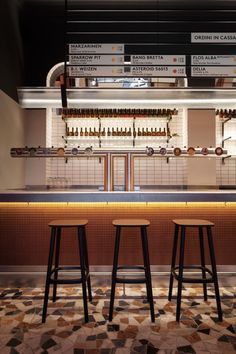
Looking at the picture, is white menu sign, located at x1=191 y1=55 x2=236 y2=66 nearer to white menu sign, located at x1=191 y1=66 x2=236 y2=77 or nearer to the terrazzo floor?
white menu sign, located at x1=191 y1=66 x2=236 y2=77

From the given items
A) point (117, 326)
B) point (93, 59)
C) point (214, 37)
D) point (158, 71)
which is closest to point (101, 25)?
point (93, 59)

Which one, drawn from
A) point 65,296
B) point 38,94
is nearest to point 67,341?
point 65,296

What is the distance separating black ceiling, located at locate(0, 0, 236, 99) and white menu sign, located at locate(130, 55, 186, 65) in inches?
26.4

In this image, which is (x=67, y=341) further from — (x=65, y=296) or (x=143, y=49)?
(x=143, y=49)

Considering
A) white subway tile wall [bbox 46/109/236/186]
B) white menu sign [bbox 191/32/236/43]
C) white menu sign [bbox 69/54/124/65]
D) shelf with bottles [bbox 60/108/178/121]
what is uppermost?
white menu sign [bbox 191/32/236/43]

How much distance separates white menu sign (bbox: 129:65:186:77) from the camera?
3688 mm

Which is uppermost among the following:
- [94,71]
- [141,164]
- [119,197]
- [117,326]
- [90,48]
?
[90,48]

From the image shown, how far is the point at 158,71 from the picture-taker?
12.1 feet

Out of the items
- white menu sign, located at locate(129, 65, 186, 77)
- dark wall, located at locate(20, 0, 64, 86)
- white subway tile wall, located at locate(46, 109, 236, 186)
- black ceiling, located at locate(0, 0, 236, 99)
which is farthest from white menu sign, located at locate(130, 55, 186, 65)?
dark wall, located at locate(20, 0, 64, 86)

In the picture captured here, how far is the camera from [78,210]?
327 centimetres

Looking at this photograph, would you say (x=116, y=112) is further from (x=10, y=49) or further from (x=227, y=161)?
(x=227, y=161)

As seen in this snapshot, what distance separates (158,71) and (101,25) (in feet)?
6.08

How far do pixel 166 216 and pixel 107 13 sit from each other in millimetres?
3433

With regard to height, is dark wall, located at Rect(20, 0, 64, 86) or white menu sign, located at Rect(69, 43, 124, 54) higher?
dark wall, located at Rect(20, 0, 64, 86)
